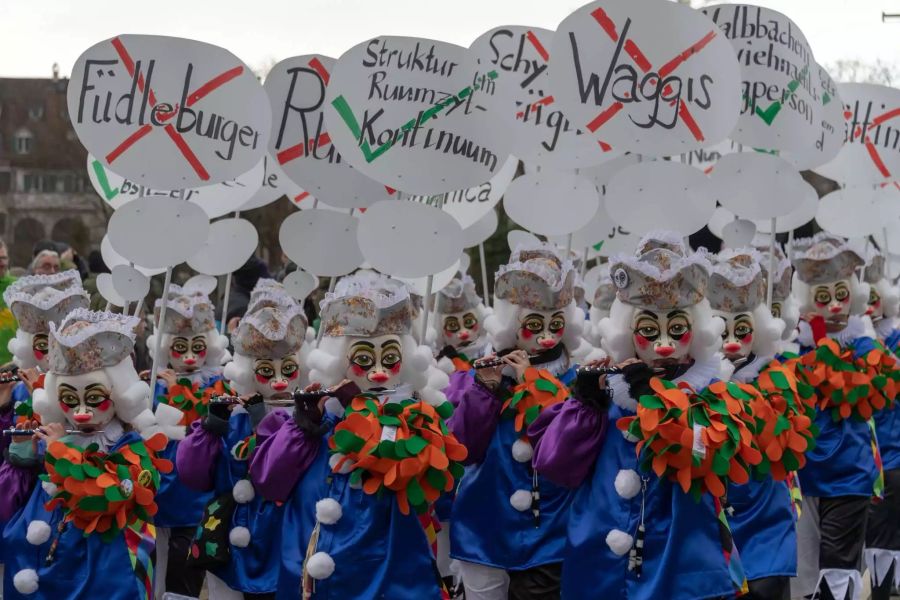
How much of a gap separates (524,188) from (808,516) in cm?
268

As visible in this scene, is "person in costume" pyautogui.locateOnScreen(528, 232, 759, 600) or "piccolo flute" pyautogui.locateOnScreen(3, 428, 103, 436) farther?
"piccolo flute" pyautogui.locateOnScreen(3, 428, 103, 436)

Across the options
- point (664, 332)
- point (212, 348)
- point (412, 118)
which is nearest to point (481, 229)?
point (212, 348)

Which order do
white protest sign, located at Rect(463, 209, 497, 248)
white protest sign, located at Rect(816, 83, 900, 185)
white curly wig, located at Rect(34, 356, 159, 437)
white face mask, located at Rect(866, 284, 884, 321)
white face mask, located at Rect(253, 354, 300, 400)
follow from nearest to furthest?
1. white curly wig, located at Rect(34, 356, 159, 437)
2. white face mask, located at Rect(253, 354, 300, 400)
3. white protest sign, located at Rect(463, 209, 497, 248)
4. white face mask, located at Rect(866, 284, 884, 321)
5. white protest sign, located at Rect(816, 83, 900, 185)

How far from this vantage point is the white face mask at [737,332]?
707 centimetres

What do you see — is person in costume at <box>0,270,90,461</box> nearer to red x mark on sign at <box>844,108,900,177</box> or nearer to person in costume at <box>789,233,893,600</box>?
person in costume at <box>789,233,893,600</box>

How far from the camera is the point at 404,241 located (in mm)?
6953

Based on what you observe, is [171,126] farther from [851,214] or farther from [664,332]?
[851,214]

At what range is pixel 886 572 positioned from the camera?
9.00 metres

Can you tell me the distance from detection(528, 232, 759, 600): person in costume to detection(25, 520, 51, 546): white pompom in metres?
2.24

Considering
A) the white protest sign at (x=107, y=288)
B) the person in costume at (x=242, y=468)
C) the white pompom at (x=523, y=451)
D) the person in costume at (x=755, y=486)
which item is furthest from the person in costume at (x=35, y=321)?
the person in costume at (x=755, y=486)

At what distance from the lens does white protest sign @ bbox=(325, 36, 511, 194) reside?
23.9 feet

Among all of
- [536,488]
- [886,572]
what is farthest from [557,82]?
[886,572]

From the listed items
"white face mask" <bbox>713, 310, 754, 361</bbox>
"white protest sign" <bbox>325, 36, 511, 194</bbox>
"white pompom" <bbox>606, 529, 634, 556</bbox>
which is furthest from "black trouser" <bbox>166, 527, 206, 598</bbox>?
"white face mask" <bbox>713, 310, 754, 361</bbox>

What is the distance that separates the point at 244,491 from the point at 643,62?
317cm
